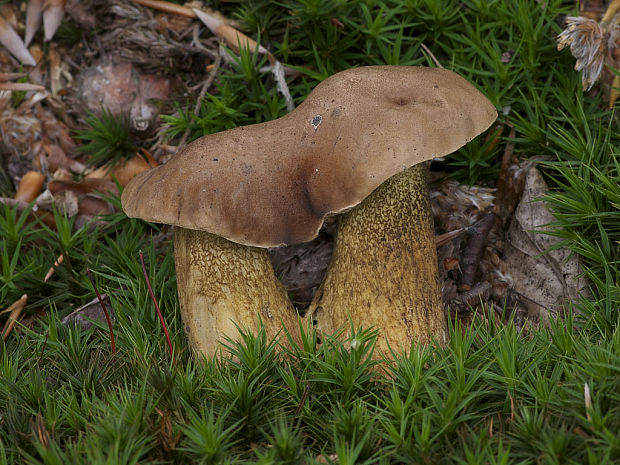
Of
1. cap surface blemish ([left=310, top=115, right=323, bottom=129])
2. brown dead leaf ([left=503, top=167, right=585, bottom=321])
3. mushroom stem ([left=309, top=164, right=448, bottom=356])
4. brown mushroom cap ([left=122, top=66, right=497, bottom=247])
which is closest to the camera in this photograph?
brown mushroom cap ([left=122, top=66, right=497, bottom=247])

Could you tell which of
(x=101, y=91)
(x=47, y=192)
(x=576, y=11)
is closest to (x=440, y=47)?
(x=576, y=11)

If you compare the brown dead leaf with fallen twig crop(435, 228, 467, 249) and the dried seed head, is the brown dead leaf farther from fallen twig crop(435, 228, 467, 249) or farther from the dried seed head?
the dried seed head

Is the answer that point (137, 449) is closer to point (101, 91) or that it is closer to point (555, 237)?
point (555, 237)

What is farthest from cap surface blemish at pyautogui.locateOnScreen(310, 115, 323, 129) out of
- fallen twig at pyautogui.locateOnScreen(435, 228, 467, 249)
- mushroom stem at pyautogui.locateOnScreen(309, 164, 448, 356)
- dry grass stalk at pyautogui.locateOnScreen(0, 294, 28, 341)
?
dry grass stalk at pyautogui.locateOnScreen(0, 294, 28, 341)

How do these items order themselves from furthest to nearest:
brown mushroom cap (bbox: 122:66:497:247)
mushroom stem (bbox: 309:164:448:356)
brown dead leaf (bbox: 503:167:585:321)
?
1. brown dead leaf (bbox: 503:167:585:321)
2. mushroom stem (bbox: 309:164:448:356)
3. brown mushroom cap (bbox: 122:66:497:247)

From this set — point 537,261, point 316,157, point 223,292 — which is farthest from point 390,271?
point 537,261

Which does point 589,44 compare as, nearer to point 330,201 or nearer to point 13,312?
point 330,201

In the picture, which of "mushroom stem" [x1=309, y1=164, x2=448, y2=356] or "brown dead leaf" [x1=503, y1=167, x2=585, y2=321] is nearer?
"mushroom stem" [x1=309, y1=164, x2=448, y2=356]
